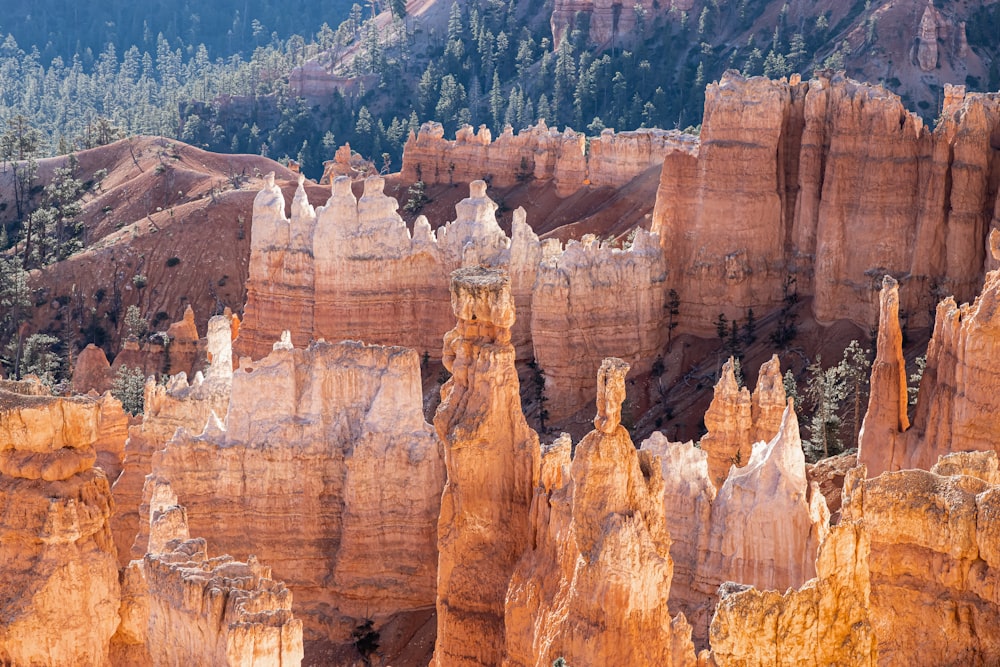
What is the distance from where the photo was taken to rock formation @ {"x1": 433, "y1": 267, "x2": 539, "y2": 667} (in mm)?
25562

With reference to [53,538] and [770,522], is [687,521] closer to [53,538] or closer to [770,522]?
[770,522]

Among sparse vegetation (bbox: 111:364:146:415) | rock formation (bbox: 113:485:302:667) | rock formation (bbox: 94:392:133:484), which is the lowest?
rock formation (bbox: 113:485:302:667)

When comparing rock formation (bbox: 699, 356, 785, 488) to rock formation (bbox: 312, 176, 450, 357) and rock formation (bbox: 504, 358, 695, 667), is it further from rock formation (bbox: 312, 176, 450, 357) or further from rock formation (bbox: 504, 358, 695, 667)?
rock formation (bbox: 312, 176, 450, 357)

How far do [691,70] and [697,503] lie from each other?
9319 cm

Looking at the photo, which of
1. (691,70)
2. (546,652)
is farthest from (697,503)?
(691,70)

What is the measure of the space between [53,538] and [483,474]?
286 inches

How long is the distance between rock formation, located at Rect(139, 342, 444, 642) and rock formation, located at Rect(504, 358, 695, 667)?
1001 cm

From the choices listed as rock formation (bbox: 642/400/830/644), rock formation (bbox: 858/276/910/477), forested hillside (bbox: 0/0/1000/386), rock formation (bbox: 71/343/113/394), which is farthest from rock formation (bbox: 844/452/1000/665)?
forested hillside (bbox: 0/0/1000/386)

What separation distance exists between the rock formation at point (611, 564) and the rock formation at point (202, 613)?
3762mm

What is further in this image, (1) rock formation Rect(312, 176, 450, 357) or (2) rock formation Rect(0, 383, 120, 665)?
(1) rock formation Rect(312, 176, 450, 357)

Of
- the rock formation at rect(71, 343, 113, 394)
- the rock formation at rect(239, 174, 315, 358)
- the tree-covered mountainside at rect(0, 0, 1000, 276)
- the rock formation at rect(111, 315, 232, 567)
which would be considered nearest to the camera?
the rock formation at rect(111, 315, 232, 567)

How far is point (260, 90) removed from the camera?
474ft

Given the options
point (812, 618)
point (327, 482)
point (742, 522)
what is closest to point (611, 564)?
point (812, 618)

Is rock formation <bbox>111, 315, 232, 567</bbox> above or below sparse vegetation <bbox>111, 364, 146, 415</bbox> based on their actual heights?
below
